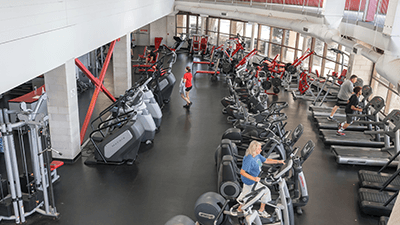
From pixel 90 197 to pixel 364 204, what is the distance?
14.1 feet

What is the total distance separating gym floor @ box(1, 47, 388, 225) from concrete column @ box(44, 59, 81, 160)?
42cm

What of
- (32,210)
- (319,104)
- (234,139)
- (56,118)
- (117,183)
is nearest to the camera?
(32,210)

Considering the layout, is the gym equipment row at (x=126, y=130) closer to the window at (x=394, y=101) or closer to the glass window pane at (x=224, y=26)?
the window at (x=394, y=101)

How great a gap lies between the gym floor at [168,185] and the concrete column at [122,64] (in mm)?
2378

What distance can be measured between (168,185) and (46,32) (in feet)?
10.3

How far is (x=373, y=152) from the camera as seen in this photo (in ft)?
24.6

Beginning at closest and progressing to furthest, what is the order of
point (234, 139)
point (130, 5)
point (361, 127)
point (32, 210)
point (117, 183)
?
point (32, 210)
point (117, 183)
point (234, 139)
point (361, 127)
point (130, 5)

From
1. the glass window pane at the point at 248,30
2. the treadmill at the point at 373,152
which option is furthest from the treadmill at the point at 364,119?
the glass window pane at the point at 248,30

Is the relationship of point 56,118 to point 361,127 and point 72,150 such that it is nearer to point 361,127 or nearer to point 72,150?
point 72,150

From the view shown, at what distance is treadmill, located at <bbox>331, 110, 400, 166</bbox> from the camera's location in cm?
706

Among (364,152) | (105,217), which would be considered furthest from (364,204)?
(105,217)

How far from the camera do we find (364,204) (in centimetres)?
547

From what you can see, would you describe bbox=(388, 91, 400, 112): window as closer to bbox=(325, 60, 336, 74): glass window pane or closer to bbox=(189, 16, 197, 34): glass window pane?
bbox=(325, 60, 336, 74): glass window pane

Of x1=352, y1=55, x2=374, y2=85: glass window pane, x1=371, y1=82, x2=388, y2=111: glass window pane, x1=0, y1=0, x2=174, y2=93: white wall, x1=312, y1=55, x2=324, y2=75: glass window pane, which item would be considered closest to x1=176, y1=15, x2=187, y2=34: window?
x1=312, y1=55, x2=324, y2=75: glass window pane
